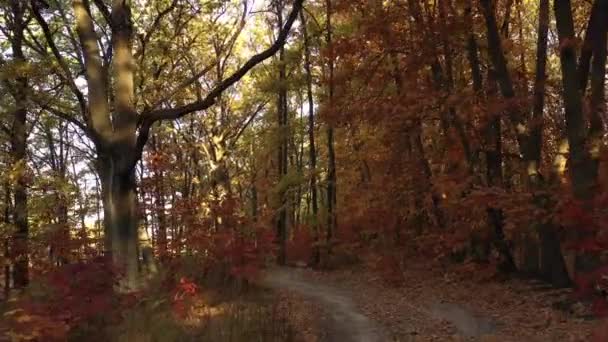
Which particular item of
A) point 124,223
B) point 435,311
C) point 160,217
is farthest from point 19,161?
point 435,311

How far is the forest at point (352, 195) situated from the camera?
31.0 feet

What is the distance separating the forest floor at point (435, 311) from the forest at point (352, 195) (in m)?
0.08

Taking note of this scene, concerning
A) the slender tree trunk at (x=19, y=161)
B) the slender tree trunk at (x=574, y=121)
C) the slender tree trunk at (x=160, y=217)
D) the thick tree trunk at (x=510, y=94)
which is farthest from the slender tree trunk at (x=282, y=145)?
the slender tree trunk at (x=574, y=121)

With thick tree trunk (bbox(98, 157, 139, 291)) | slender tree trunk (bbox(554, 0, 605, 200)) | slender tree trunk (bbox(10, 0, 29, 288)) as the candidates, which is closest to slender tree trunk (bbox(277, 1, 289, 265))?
slender tree trunk (bbox(10, 0, 29, 288))

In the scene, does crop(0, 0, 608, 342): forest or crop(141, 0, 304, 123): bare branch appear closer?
crop(0, 0, 608, 342): forest

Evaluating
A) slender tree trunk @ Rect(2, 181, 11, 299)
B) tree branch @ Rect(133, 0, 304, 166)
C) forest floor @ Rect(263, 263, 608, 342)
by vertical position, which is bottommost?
forest floor @ Rect(263, 263, 608, 342)

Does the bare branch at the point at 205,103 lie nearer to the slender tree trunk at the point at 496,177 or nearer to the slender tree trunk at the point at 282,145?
the slender tree trunk at the point at 496,177

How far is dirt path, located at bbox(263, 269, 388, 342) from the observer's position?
9.52 m

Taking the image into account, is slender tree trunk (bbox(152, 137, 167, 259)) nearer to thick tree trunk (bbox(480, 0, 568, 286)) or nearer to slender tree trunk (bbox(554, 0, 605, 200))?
thick tree trunk (bbox(480, 0, 568, 286))

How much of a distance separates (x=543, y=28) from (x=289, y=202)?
1529cm

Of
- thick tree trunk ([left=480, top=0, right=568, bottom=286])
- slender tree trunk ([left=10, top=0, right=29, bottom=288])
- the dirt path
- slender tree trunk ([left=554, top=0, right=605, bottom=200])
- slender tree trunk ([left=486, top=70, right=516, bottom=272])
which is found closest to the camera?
the dirt path

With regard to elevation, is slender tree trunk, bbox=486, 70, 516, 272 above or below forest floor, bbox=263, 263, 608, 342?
above

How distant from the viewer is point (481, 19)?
14.6 m

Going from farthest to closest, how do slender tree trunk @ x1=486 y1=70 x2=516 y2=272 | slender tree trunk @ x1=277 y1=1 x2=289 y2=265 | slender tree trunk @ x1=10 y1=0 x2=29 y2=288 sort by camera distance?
1. slender tree trunk @ x1=277 y1=1 x2=289 y2=265
2. slender tree trunk @ x1=10 y1=0 x2=29 y2=288
3. slender tree trunk @ x1=486 y1=70 x2=516 y2=272
